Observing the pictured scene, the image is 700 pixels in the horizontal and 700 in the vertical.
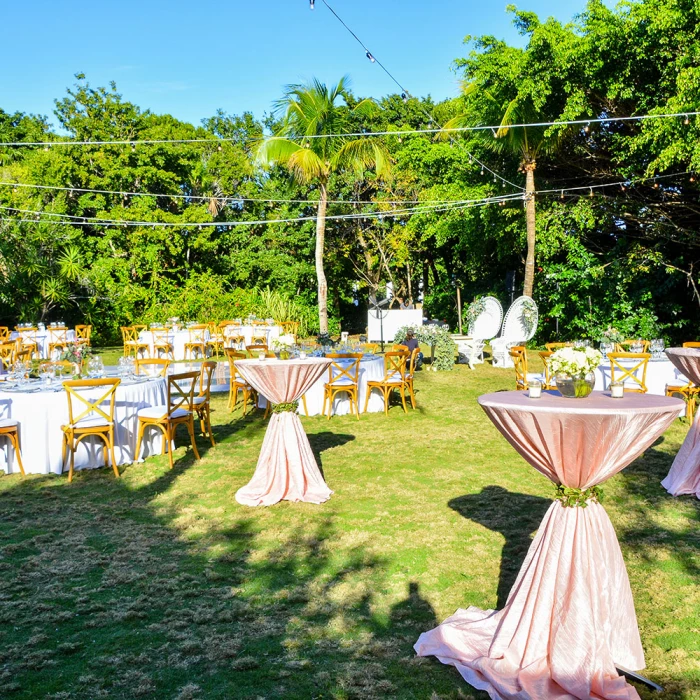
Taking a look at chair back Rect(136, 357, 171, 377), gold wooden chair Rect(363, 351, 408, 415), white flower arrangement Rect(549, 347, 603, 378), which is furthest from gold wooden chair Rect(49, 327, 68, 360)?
white flower arrangement Rect(549, 347, 603, 378)

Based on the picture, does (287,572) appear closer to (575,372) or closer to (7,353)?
(575,372)

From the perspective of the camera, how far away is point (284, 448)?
20.2 feet

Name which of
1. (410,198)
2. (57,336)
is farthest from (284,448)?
(410,198)

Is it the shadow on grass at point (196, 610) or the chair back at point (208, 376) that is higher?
the chair back at point (208, 376)

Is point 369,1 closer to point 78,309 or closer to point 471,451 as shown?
point 471,451

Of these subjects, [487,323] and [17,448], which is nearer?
[17,448]

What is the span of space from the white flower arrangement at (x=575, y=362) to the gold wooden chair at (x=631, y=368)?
5.47m

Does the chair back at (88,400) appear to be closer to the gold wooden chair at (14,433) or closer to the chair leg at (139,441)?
the chair leg at (139,441)

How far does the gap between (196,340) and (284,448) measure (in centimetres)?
1161

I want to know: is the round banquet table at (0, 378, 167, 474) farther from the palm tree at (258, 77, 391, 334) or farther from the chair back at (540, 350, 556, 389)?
the palm tree at (258, 77, 391, 334)

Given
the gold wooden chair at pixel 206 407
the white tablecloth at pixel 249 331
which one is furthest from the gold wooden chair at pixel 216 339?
the gold wooden chair at pixel 206 407

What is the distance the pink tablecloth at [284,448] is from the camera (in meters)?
6.07

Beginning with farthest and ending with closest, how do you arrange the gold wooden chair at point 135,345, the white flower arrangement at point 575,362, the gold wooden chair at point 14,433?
the gold wooden chair at point 135,345
the gold wooden chair at point 14,433
the white flower arrangement at point 575,362

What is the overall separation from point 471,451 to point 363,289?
20.3 meters
